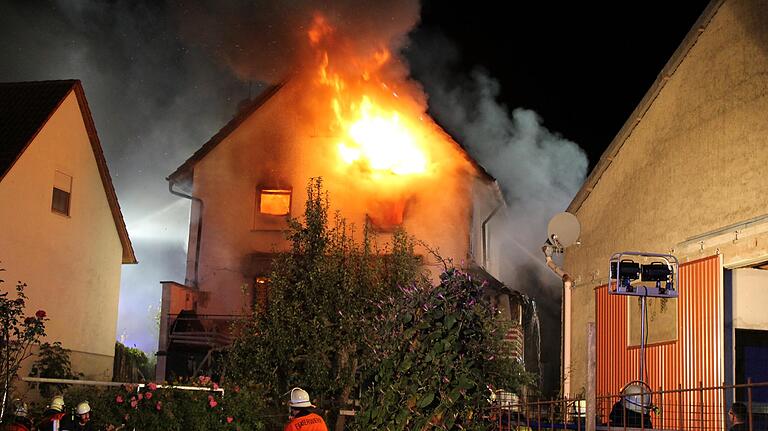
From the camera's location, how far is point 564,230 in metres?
17.4

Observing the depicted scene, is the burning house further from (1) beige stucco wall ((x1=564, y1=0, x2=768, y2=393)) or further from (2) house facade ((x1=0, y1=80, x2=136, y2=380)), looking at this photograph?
(1) beige stucco wall ((x1=564, y1=0, x2=768, y2=393))

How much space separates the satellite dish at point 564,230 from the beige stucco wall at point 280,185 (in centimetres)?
1081

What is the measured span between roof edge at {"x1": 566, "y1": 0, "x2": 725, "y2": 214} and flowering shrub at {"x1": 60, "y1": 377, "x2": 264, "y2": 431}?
294 inches

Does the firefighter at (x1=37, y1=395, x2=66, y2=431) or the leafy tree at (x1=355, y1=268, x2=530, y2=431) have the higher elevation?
the leafy tree at (x1=355, y1=268, x2=530, y2=431)

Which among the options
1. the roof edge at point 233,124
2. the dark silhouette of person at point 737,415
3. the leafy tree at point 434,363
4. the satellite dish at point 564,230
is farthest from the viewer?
the roof edge at point 233,124

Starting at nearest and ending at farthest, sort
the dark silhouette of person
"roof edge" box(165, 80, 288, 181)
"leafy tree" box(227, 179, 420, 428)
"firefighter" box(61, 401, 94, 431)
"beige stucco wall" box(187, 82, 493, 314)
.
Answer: the dark silhouette of person, "firefighter" box(61, 401, 94, 431), "leafy tree" box(227, 179, 420, 428), "beige stucco wall" box(187, 82, 493, 314), "roof edge" box(165, 80, 288, 181)

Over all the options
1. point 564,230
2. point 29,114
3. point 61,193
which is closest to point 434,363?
point 564,230

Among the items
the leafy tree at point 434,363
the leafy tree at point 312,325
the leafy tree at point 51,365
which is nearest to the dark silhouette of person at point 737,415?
the leafy tree at point 434,363

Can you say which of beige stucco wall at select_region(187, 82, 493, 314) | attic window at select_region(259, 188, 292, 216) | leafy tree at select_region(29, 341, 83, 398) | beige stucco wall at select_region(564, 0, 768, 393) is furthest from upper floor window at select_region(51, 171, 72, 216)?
Answer: beige stucco wall at select_region(564, 0, 768, 393)

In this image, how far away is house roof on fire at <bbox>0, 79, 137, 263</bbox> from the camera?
880 inches

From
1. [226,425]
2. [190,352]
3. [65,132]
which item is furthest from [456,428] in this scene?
[190,352]

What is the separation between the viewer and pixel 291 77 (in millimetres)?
28953

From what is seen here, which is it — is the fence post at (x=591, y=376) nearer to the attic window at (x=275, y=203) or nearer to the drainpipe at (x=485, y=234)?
the attic window at (x=275, y=203)

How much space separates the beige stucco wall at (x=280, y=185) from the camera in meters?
28.5
